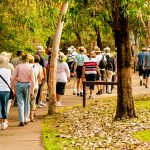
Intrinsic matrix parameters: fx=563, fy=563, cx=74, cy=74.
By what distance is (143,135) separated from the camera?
12938mm

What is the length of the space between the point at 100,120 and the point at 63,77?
12.7ft

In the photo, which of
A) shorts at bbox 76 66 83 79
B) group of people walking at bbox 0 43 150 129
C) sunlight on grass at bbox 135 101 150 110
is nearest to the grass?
group of people walking at bbox 0 43 150 129

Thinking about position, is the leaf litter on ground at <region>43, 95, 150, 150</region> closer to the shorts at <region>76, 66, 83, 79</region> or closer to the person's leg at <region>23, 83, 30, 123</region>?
the person's leg at <region>23, 83, 30, 123</region>

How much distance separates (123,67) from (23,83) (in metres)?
2.71

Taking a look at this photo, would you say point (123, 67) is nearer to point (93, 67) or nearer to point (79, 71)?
point (93, 67)

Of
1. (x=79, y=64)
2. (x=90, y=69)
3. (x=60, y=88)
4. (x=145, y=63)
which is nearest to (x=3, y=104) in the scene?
(x=60, y=88)

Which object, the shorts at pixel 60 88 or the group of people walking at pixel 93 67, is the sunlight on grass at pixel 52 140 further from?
the group of people walking at pixel 93 67

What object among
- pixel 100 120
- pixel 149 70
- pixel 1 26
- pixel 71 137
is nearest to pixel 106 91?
pixel 149 70

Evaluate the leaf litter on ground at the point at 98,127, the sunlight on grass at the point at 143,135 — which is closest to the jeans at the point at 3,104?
the leaf litter on ground at the point at 98,127

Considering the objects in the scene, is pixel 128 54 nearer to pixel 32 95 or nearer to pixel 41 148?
pixel 32 95

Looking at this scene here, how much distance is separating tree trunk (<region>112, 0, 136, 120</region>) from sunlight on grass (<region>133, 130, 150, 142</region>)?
5.72 feet

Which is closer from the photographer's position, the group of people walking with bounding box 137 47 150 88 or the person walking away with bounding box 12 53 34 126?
the person walking away with bounding box 12 53 34 126

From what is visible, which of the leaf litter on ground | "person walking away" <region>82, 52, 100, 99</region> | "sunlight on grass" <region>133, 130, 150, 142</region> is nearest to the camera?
the leaf litter on ground

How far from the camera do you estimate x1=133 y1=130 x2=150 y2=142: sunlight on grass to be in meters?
12.4
